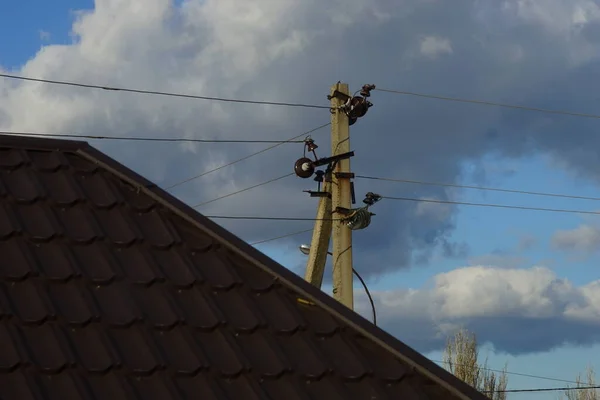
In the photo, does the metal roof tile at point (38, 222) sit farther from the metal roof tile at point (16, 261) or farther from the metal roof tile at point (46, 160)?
the metal roof tile at point (46, 160)

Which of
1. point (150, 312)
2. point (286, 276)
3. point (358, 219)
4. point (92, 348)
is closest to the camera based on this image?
point (92, 348)

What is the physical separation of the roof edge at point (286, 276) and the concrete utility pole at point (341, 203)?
1036cm

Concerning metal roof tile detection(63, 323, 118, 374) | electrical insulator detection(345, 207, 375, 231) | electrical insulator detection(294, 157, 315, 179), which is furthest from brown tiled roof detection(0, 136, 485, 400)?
electrical insulator detection(294, 157, 315, 179)

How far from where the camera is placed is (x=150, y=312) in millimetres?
5387

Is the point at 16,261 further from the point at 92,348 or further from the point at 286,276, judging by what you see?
the point at 286,276

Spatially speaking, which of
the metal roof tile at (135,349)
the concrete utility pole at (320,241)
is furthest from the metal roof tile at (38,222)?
the concrete utility pole at (320,241)

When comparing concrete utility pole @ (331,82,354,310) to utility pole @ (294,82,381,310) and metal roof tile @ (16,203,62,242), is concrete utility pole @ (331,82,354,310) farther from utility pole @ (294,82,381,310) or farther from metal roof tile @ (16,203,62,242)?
metal roof tile @ (16,203,62,242)

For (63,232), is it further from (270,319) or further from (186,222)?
(270,319)

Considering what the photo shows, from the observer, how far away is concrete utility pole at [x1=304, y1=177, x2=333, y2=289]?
16.8 meters

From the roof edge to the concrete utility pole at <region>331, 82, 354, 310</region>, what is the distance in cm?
1036

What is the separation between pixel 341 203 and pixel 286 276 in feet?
35.7

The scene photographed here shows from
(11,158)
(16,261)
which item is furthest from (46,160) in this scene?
(16,261)

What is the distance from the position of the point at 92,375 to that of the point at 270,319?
3.76ft

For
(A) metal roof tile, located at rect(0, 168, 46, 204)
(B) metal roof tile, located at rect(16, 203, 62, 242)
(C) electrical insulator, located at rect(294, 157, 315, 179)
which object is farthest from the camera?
(C) electrical insulator, located at rect(294, 157, 315, 179)
